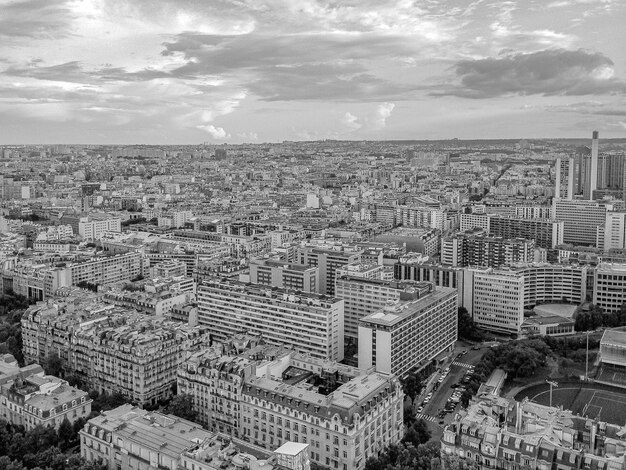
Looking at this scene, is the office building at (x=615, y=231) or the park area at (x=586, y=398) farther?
the office building at (x=615, y=231)

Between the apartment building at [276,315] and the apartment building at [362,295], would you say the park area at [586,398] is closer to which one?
the apartment building at [362,295]

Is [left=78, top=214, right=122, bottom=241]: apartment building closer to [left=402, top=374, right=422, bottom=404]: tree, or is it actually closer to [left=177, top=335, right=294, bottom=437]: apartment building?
[left=177, top=335, right=294, bottom=437]: apartment building

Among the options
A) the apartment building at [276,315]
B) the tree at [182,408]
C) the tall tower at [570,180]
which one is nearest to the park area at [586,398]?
the apartment building at [276,315]

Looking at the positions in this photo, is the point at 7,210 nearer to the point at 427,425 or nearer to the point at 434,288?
the point at 434,288

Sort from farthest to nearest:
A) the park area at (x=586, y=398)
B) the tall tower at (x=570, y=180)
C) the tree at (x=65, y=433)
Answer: the tall tower at (x=570, y=180), the park area at (x=586, y=398), the tree at (x=65, y=433)

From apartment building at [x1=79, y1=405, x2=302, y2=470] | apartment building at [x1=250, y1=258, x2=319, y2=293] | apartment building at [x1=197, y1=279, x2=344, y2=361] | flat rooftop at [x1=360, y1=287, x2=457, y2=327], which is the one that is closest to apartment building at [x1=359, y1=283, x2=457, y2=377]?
flat rooftop at [x1=360, y1=287, x2=457, y2=327]

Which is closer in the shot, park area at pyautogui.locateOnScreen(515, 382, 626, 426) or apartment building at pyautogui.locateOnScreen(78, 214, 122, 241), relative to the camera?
park area at pyautogui.locateOnScreen(515, 382, 626, 426)

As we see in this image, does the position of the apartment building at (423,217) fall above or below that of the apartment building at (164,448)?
above

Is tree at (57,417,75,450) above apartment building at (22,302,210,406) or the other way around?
the other way around
